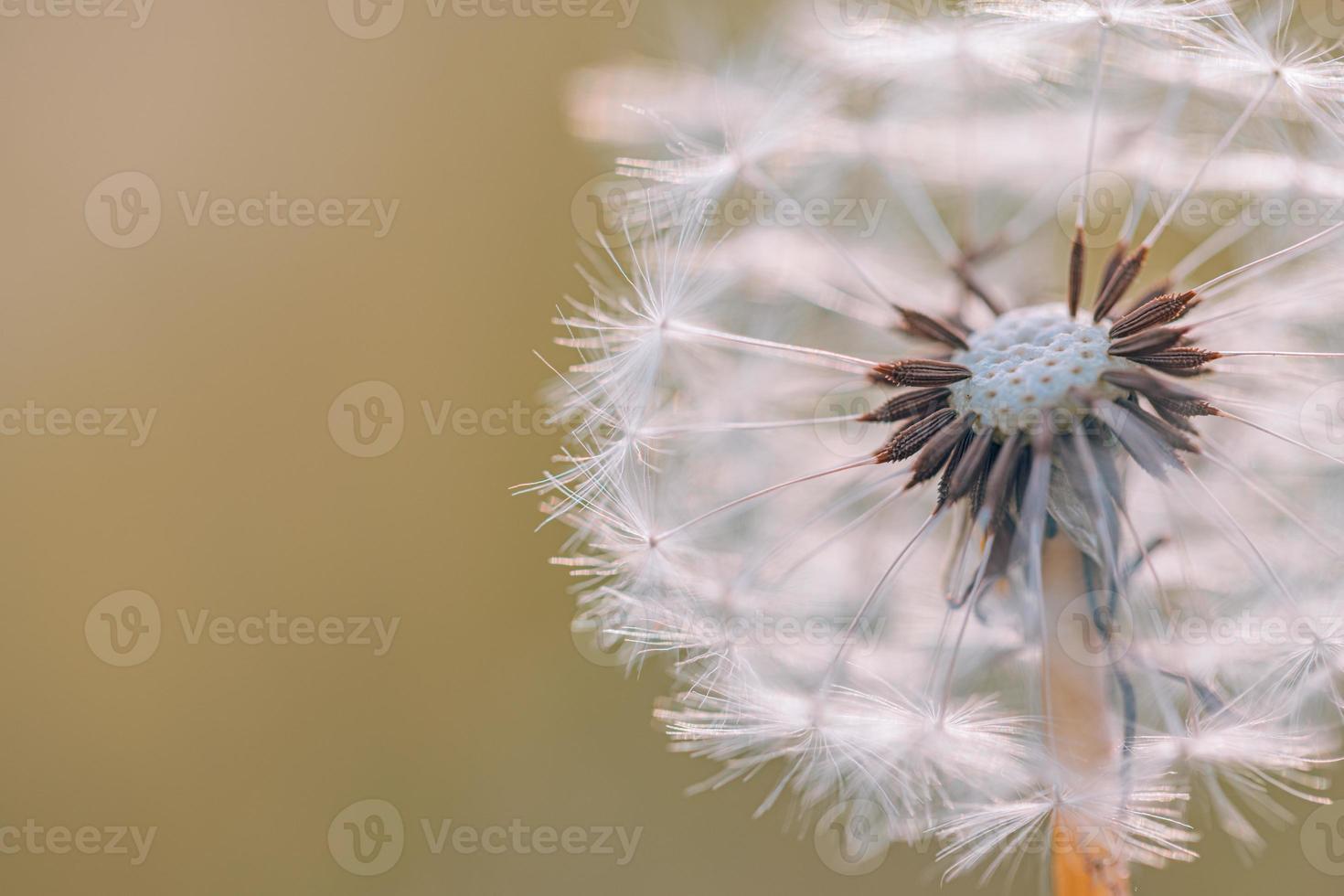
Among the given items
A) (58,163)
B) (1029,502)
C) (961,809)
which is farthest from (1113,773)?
(58,163)

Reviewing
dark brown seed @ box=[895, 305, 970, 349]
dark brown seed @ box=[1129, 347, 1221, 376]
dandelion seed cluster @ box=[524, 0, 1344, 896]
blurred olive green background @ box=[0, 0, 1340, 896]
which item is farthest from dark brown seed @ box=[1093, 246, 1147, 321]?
blurred olive green background @ box=[0, 0, 1340, 896]

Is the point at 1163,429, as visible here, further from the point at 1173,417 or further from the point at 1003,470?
the point at 1003,470

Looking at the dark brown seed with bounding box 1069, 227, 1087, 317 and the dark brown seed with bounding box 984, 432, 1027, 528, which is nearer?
the dark brown seed with bounding box 984, 432, 1027, 528

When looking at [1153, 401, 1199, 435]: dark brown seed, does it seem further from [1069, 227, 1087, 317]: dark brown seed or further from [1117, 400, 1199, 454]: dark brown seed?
[1069, 227, 1087, 317]: dark brown seed

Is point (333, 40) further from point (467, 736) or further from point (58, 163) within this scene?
point (467, 736)

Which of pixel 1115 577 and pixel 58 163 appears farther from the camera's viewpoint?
pixel 58 163

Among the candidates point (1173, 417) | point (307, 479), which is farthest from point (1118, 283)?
point (307, 479)
